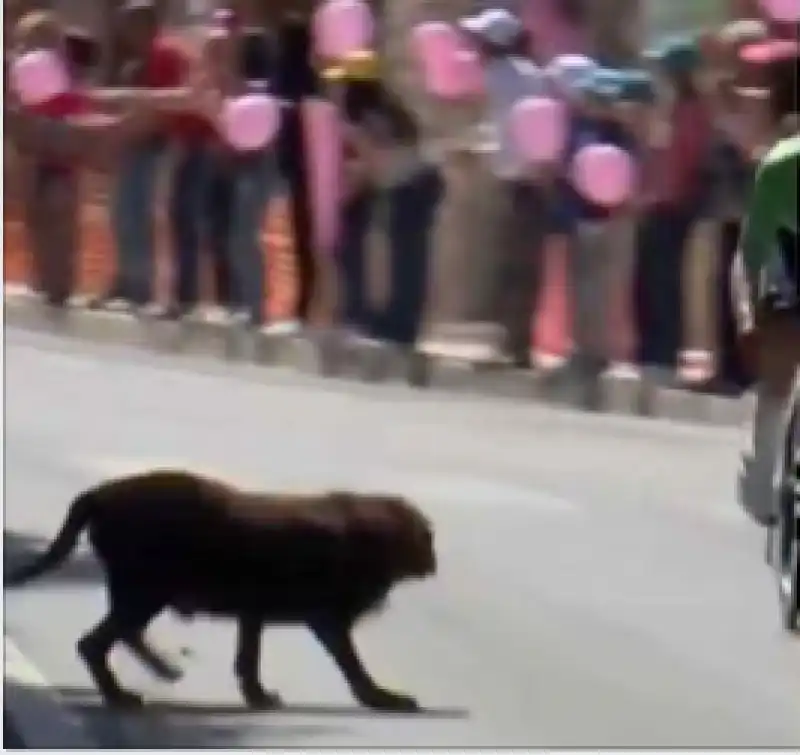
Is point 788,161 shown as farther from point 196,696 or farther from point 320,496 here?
point 196,696

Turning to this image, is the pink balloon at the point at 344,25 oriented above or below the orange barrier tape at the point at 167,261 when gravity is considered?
above

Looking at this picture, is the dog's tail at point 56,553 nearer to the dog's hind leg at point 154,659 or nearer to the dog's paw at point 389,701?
the dog's hind leg at point 154,659

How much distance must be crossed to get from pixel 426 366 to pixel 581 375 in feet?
0.49

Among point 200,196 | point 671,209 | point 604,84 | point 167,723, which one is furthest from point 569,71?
point 167,723

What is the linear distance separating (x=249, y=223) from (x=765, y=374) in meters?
0.51

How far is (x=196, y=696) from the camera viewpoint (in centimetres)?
179

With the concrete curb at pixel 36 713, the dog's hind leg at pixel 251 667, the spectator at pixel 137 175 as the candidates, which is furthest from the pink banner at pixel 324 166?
the concrete curb at pixel 36 713

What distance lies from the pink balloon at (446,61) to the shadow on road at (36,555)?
0.55 m

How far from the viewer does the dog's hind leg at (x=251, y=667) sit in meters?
1.79

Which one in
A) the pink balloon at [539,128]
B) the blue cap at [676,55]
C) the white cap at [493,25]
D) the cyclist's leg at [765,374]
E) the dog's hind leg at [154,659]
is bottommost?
the dog's hind leg at [154,659]

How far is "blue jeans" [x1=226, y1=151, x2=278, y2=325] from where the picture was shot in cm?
185

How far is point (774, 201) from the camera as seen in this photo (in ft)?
6.13

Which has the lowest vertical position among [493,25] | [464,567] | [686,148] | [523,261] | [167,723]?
[167,723]

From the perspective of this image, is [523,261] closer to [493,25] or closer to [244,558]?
[493,25]
